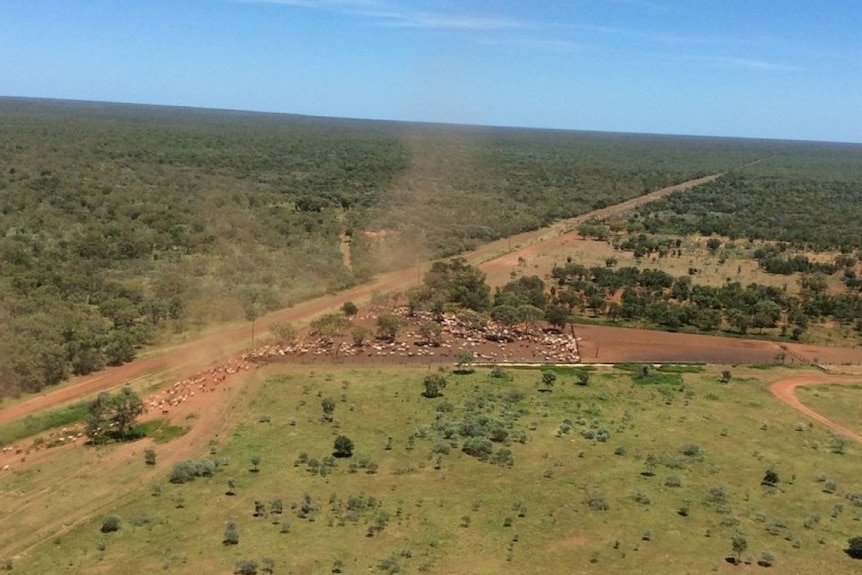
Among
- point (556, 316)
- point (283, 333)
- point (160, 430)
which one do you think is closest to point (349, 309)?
point (283, 333)

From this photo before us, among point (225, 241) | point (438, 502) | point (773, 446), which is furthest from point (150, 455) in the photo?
point (225, 241)

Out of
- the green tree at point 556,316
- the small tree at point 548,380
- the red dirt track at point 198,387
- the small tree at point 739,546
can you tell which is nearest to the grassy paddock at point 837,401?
the red dirt track at point 198,387

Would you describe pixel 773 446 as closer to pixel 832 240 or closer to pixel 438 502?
pixel 438 502

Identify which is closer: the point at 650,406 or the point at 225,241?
the point at 650,406

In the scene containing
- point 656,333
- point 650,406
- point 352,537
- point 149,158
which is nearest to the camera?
point 352,537

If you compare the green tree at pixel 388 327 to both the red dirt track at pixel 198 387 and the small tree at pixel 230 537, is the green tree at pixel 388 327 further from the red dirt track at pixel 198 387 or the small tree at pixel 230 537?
the small tree at pixel 230 537

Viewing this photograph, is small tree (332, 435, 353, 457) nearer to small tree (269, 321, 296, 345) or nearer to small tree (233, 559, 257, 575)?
small tree (233, 559, 257, 575)

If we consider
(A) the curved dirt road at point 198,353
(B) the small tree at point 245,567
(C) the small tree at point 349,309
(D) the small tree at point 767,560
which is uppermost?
(D) the small tree at point 767,560

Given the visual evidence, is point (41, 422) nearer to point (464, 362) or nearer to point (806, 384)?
point (464, 362)
